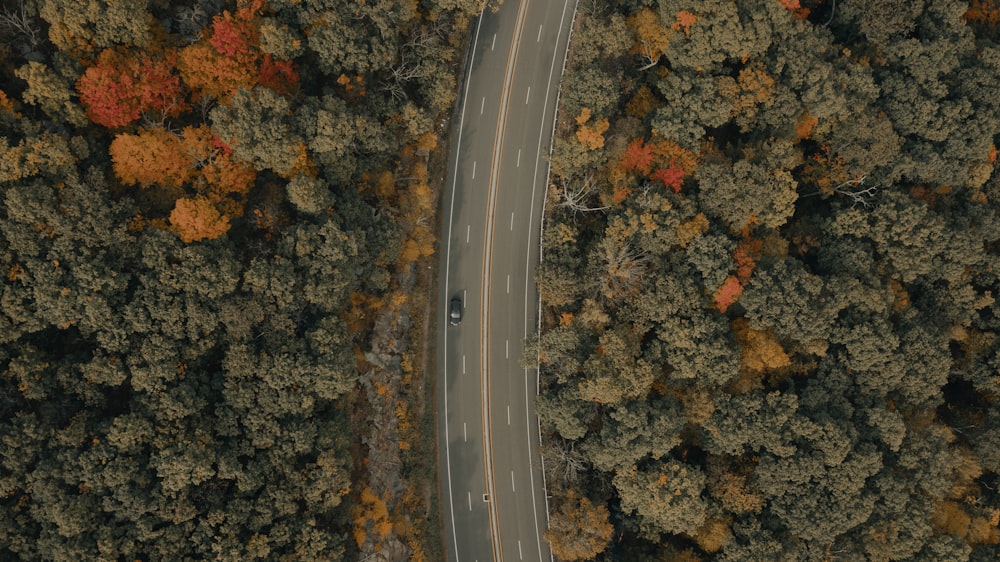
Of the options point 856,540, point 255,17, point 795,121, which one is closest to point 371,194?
point 255,17

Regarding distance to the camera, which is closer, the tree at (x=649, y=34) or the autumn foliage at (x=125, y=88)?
the autumn foliage at (x=125, y=88)

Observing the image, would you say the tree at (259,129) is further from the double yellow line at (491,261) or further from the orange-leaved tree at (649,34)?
the orange-leaved tree at (649,34)

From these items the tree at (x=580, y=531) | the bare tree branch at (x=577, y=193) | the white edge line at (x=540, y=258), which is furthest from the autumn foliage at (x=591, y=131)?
the tree at (x=580, y=531)

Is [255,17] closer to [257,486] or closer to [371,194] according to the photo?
[371,194]

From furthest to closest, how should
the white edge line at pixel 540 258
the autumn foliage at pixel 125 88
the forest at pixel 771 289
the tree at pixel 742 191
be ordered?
the white edge line at pixel 540 258, the tree at pixel 742 191, the forest at pixel 771 289, the autumn foliage at pixel 125 88

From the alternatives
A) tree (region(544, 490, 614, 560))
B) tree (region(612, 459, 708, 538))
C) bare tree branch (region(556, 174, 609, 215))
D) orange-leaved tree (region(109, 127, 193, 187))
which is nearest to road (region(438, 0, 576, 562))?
bare tree branch (region(556, 174, 609, 215))

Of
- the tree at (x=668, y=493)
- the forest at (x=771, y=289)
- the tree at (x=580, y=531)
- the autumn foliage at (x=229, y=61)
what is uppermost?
the autumn foliage at (x=229, y=61)

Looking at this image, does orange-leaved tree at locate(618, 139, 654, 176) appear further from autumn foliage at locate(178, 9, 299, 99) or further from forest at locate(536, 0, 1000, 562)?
autumn foliage at locate(178, 9, 299, 99)

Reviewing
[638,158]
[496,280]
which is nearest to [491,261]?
[496,280]
